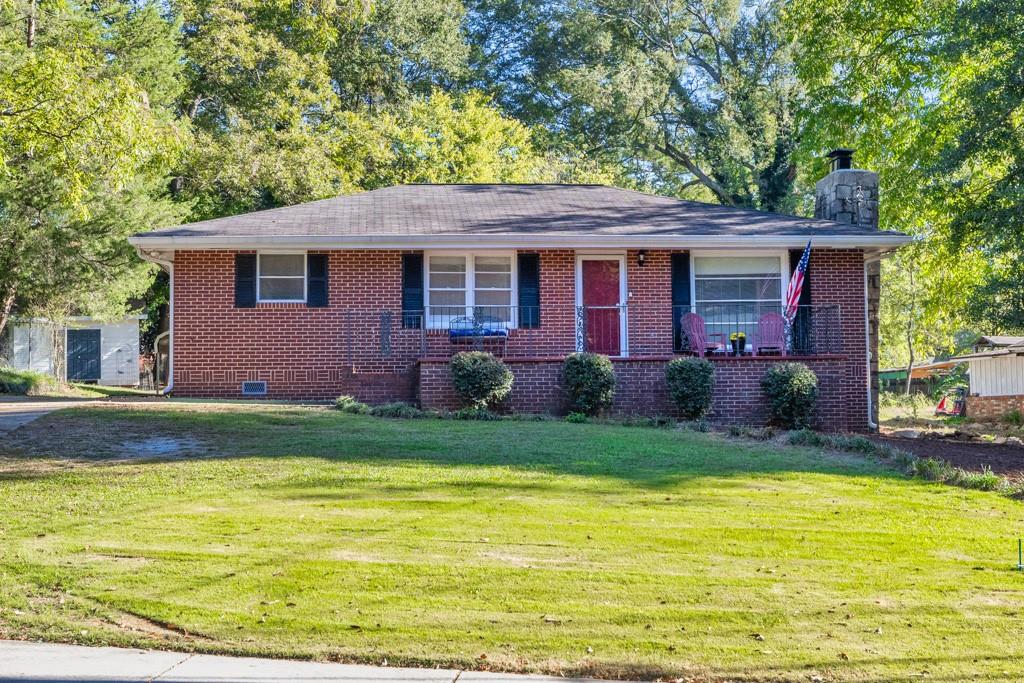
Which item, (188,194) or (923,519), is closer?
(923,519)

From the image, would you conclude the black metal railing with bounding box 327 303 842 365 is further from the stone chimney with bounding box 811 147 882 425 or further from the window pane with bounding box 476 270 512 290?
the stone chimney with bounding box 811 147 882 425

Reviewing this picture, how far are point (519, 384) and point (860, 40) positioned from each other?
1508 cm

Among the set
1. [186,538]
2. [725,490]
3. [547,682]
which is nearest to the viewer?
[547,682]

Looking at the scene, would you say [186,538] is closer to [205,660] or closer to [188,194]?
[205,660]

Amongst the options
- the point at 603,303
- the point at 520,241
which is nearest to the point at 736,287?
the point at 603,303

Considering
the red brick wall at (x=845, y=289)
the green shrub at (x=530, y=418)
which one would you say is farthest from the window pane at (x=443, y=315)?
the red brick wall at (x=845, y=289)

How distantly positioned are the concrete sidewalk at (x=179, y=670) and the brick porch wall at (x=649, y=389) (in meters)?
10.5

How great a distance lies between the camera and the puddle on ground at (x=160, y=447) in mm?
11109

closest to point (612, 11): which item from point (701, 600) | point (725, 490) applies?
point (725, 490)

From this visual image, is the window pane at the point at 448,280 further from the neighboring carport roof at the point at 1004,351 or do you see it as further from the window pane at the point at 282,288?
the neighboring carport roof at the point at 1004,351

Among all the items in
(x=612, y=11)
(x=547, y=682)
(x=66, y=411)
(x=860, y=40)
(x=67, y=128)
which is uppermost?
(x=612, y=11)

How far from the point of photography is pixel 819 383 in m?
16.9

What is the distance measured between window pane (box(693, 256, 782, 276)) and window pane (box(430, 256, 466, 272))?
421 cm

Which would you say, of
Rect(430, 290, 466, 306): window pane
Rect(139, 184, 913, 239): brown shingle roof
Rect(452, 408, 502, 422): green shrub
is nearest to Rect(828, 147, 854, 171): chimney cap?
Rect(139, 184, 913, 239): brown shingle roof
